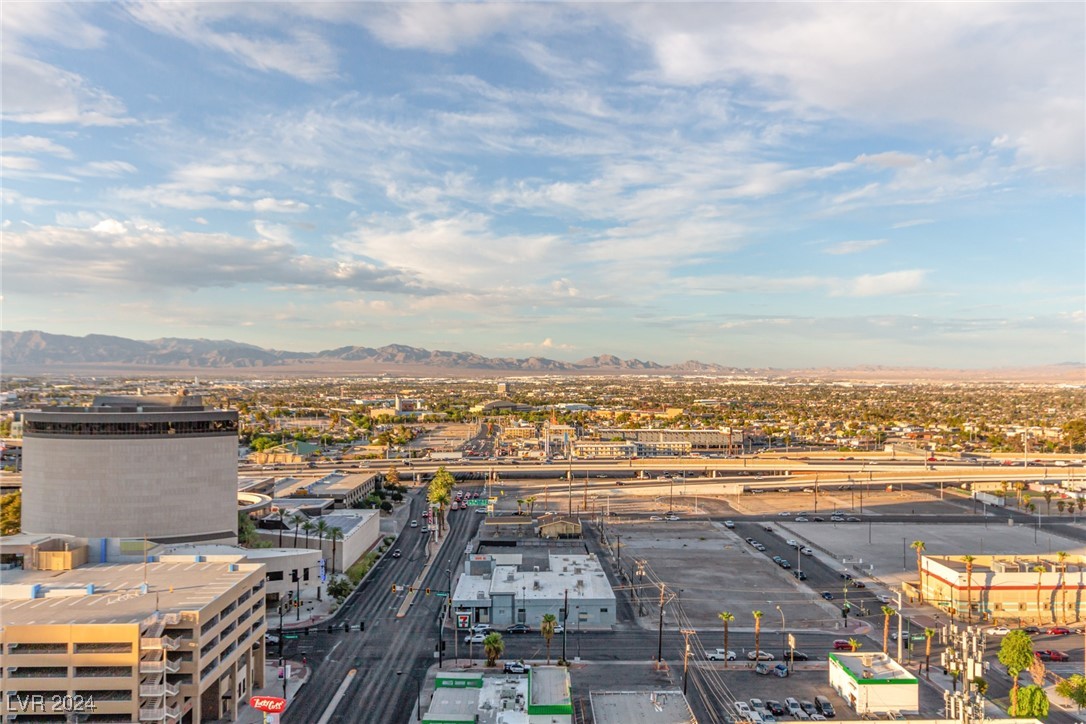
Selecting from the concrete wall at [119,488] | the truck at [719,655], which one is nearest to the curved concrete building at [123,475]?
the concrete wall at [119,488]

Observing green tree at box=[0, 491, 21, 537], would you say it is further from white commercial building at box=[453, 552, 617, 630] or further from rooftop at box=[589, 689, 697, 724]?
rooftop at box=[589, 689, 697, 724]

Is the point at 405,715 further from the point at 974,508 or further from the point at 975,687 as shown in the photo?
the point at 974,508

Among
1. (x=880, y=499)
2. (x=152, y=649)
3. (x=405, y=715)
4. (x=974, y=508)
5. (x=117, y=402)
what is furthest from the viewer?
(x=880, y=499)

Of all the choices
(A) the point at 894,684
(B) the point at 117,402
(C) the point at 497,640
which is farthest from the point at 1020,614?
(B) the point at 117,402

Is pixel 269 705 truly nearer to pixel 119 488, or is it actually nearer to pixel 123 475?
pixel 119 488

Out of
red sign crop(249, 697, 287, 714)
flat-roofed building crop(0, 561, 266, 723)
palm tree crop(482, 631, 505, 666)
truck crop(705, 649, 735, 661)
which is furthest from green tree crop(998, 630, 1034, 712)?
flat-roofed building crop(0, 561, 266, 723)

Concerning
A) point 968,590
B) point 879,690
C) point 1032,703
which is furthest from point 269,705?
point 968,590

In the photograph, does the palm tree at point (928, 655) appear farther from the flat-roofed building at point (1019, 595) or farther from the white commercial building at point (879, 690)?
the flat-roofed building at point (1019, 595)
